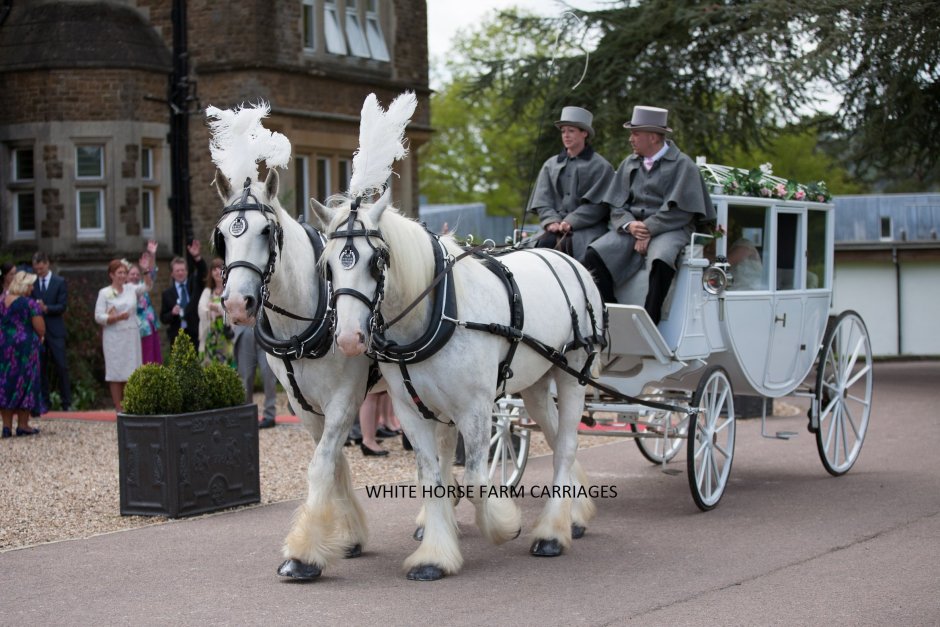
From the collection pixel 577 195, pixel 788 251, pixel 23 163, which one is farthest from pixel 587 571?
pixel 23 163

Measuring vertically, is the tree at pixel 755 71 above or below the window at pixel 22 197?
above

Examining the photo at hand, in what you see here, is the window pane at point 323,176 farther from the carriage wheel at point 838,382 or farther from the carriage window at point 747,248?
the carriage window at point 747,248

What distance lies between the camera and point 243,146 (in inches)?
275

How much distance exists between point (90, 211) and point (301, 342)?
1399 centimetres

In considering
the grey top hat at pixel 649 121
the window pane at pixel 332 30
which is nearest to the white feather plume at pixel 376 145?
the grey top hat at pixel 649 121

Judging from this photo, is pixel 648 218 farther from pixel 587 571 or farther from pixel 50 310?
pixel 50 310

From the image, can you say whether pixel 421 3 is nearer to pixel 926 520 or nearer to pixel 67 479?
pixel 67 479

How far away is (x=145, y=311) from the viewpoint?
15070mm

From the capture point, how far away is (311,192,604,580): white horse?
646 centimetres

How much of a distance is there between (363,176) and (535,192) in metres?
2.99

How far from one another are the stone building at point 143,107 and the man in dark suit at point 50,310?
171 inches

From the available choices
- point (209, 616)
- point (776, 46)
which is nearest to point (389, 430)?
point (209, 616)

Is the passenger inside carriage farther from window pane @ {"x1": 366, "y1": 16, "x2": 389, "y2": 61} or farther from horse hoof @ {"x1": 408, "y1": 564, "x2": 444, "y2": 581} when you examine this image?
window pane @ {"x1": 366, "y1": 16, "x2": 389, "y2": 61}

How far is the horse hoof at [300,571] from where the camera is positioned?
678 centimetres
